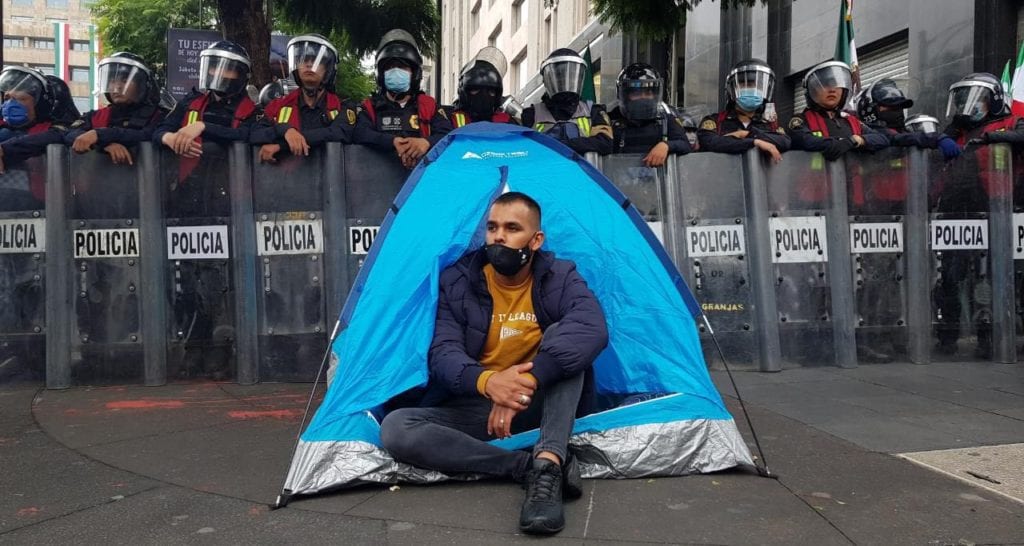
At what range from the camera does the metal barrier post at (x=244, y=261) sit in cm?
644

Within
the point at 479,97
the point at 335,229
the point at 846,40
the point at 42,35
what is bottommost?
the point at 335,229

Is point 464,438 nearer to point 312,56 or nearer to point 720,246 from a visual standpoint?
point 720,246

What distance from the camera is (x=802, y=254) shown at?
22.9 ft

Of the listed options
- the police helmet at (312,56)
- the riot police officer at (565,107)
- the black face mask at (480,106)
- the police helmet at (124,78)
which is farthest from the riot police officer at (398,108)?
the police helmet at (124,78)

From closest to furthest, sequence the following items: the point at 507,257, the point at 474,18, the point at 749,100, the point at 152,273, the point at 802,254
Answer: the point at 507,257 < the point at 152,273 < the point at 802,254 < the point at 749,100 < the point at 474,18

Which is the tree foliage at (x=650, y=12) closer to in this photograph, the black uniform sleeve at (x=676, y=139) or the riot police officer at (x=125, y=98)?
the black uniform sleeve at (x=676, y=139)

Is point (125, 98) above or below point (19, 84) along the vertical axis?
below

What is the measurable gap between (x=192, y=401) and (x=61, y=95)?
3.21 meters

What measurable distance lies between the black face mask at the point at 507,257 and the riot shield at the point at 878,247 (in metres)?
4.10

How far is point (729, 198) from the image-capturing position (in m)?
6.91

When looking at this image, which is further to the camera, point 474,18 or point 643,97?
point 474,18

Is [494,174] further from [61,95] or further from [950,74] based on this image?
[950,74]

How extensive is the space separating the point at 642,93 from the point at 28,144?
447cm

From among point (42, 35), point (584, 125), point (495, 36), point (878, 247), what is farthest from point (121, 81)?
point (42, 35)
